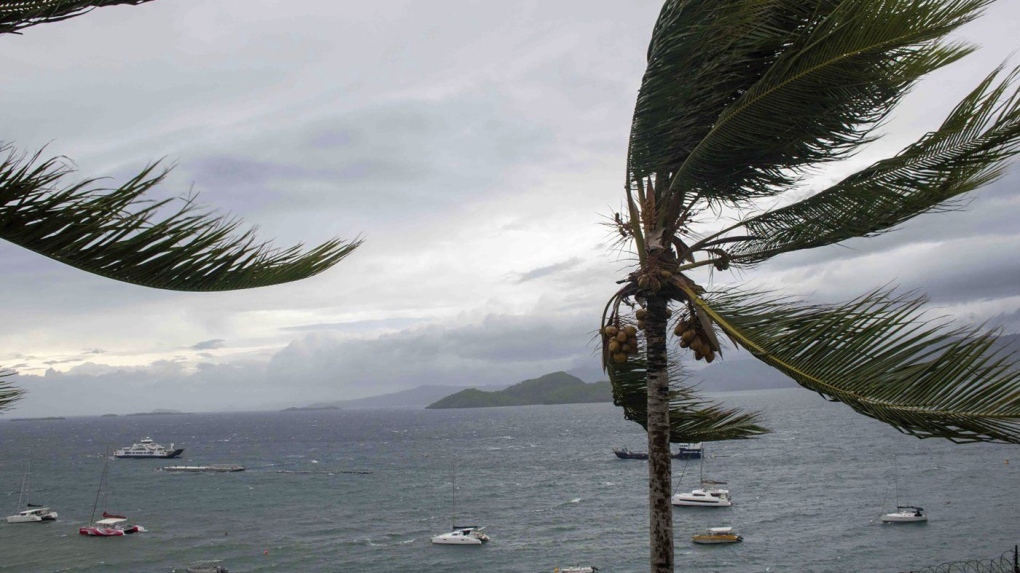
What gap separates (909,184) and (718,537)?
51.6 m

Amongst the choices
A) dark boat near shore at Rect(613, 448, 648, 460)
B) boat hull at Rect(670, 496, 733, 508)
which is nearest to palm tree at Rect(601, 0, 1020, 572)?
boat hull at Rect(670, 496, 733, 508)

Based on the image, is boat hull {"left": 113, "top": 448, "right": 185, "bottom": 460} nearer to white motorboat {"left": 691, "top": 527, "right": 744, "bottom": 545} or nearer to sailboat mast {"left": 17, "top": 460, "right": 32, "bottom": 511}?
sailboat mast {"left": 17, "top": 460, "right": 32, "bottom": 511}

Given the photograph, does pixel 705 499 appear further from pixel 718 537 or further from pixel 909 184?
pixel 909 184

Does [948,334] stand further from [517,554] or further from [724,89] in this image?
[517,554]

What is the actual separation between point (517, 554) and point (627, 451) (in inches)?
2249

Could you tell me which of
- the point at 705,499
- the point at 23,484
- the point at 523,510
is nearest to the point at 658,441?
the point at 523,510

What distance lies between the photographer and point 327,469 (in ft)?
344

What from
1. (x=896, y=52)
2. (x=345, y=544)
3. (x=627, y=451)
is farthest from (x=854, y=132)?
(x=627, y=451)

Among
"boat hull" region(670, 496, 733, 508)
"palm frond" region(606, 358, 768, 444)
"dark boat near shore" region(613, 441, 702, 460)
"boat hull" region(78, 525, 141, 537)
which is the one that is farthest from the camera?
"dark boat near shore" region(613, 441, 702, 460)

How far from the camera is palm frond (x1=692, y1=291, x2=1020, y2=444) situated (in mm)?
3242

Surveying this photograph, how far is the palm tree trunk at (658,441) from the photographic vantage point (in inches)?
229

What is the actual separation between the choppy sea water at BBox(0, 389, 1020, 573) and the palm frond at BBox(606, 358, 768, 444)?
41456 millimetres

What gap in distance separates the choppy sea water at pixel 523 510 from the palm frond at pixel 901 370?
4428 centimetres

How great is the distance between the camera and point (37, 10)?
2.59m
